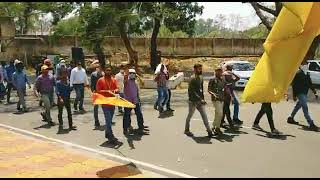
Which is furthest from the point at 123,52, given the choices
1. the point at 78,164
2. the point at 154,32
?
the point at 78,164

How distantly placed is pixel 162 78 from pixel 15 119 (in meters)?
4.81

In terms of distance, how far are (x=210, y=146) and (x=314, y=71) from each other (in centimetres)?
1562

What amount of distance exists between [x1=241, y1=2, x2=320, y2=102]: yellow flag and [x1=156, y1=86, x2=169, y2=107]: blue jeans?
10274 mm

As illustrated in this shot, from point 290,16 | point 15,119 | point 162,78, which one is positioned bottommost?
point 15,119

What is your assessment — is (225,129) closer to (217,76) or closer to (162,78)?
(217,76)

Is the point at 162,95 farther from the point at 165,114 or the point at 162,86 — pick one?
the point at 165,114

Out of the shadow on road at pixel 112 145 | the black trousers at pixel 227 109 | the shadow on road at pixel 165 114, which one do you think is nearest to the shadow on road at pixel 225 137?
the black trousers at pixel 227 109

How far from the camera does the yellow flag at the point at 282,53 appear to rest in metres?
4.32

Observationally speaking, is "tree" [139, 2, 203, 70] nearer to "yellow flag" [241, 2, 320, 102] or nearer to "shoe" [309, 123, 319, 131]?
"shoe" [309, 123, 319, 131]

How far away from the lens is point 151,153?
9.91 m

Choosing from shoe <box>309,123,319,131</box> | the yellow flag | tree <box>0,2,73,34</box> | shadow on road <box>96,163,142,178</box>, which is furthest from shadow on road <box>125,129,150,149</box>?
the yellow flag

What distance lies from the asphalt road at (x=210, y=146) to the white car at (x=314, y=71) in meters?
9.22

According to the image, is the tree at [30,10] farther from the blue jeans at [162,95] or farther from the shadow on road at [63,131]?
the blue jeans at [162,95]

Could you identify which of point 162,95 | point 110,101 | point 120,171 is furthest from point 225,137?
point 162,95
